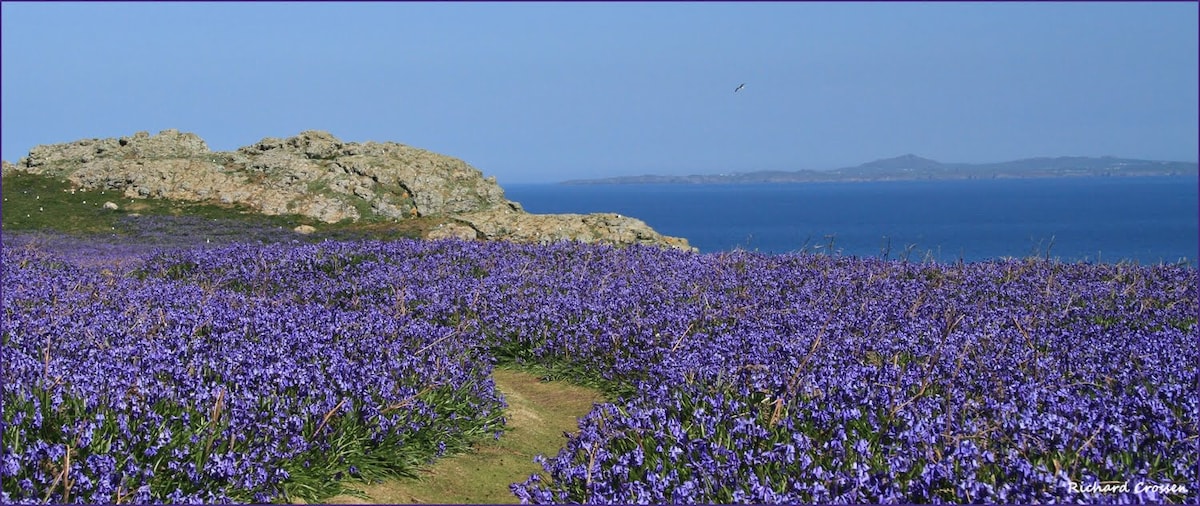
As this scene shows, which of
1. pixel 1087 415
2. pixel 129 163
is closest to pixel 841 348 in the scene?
pixel 1087 415

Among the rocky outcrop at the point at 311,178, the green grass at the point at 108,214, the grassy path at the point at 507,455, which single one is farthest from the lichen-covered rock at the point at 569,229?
the grassy path at the point at 507,455

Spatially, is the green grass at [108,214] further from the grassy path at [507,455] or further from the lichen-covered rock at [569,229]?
the grassy path at [507,455]

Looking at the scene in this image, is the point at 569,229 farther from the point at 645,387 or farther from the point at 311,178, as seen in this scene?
the point at 645,387

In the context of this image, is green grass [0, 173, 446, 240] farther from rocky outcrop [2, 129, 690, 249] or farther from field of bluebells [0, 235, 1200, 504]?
field of bluebells [0, 235, 1200, 504]

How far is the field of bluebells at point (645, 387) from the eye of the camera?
571 centimetres

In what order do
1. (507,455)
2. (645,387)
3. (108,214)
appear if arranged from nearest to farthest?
(645,387), (507,455), (108,214)

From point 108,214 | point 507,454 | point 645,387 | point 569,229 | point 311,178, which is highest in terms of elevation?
point 311,178

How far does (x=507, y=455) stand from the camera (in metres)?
8.21

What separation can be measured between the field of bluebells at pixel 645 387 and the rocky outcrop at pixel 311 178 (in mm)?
16837

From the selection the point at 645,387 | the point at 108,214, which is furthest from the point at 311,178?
the point at 645,387

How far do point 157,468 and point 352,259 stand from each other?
412 inches

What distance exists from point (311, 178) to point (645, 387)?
29.0m

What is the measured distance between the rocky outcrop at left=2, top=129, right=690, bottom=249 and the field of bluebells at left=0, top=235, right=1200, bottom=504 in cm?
1684

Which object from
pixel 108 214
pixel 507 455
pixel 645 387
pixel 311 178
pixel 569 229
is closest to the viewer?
pixel 645 387
